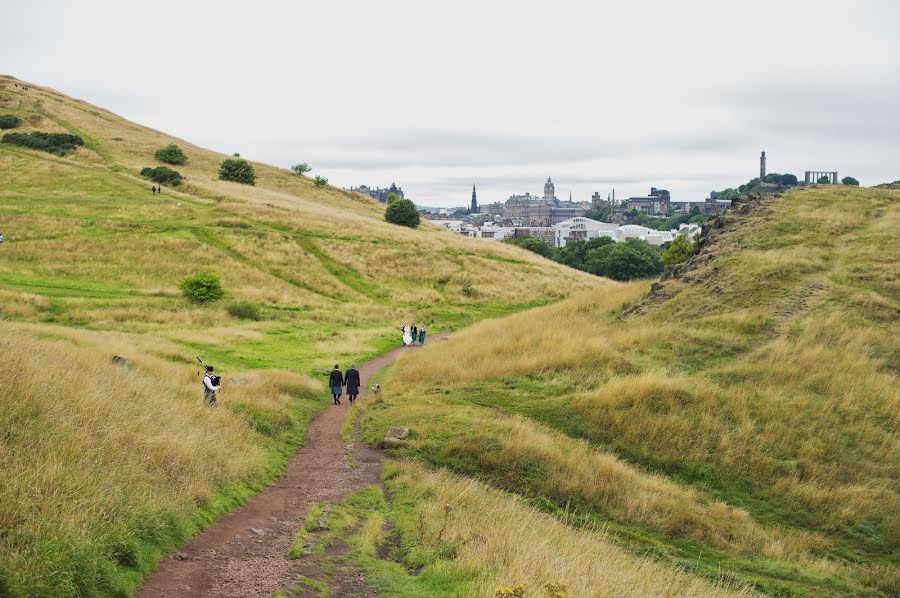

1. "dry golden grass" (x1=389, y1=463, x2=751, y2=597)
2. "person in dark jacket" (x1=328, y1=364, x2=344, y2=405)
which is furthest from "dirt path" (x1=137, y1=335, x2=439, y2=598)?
"person in dark jacket" (x1=328, y1=364, x2=344, y2=405)

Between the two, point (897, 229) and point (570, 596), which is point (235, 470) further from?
point (897, 229)

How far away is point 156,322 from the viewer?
3800 cm

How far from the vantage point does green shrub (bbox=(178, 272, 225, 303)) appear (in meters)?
44.9

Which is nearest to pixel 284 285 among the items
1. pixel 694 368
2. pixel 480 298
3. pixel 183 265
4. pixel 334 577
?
pixel 183 265

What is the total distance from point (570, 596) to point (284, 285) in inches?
1951

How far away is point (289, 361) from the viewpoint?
30.2 metres

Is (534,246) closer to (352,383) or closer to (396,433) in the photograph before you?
(352,383)

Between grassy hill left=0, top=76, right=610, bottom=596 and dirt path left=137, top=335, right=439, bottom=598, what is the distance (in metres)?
0.35

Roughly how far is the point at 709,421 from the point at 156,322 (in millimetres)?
31170

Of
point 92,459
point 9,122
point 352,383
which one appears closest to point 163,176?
point 9,122

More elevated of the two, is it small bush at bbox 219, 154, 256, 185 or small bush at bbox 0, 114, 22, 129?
small bush at bbox 0, 114, 22, 129

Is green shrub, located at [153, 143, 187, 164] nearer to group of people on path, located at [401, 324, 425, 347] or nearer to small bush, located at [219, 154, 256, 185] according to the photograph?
small bush, located at [219, 154, 256, 185]

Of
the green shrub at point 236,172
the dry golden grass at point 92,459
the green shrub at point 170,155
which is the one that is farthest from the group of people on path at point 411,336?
the green shrub at point 170,155

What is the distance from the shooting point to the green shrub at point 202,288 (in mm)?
44906
